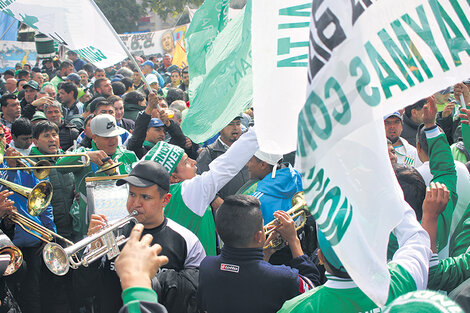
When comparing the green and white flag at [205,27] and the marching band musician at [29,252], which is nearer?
the green and white flag at [205,27]

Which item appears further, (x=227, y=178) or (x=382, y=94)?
(x=227, y=178)

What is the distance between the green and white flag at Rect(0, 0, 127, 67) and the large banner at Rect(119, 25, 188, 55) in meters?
17.2

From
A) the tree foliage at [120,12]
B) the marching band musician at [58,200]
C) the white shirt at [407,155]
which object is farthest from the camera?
the tree foliage at [120,12]

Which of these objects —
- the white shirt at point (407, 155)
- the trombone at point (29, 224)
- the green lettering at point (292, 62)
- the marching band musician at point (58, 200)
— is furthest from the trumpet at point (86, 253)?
the white shirt at point (407, 155)

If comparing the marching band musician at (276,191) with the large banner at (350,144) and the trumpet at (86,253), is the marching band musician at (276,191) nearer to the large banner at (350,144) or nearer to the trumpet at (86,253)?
the trumpet at (86,253)

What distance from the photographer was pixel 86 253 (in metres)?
3.35

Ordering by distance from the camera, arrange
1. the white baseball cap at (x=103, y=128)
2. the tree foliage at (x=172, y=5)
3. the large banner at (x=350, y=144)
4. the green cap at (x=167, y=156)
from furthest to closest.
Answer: the tree foliage at (x=172, y=5) < the white baseball cap at (x=103, y=128) < the green cap at (x=167, y=156) < the large banner at (x=350, y=144)

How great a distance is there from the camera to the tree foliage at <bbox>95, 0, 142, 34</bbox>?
1702 inches

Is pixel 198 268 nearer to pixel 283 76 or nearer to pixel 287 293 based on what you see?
pixel 287 293

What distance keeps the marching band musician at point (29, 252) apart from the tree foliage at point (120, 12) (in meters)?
39.9

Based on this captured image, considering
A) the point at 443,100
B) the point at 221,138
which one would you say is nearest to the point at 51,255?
the point at 221,138

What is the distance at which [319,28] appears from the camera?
2107 mm

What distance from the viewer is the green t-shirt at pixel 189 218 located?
409 cm

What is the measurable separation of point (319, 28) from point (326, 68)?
18 centimetres
